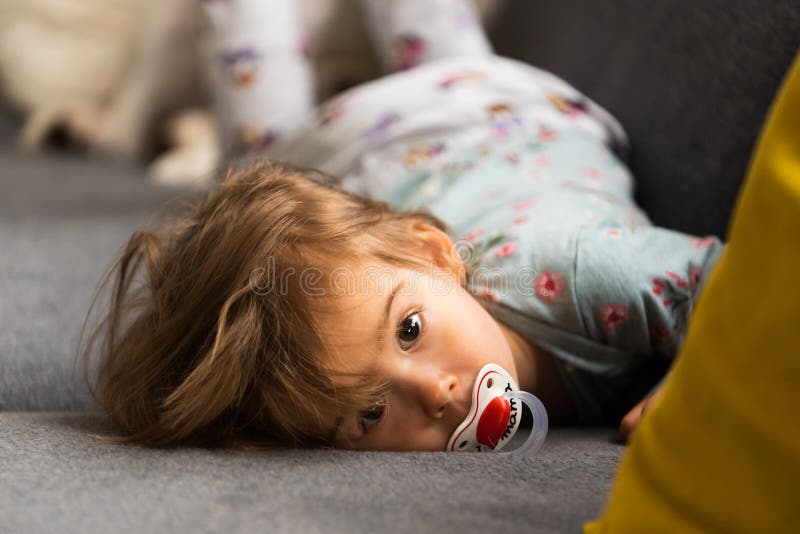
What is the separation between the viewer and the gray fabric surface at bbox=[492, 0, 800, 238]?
88cm

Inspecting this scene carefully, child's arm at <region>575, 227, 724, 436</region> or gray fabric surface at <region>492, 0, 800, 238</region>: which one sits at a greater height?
gray fabric surface at <region>492, 0, 800, 238</region>

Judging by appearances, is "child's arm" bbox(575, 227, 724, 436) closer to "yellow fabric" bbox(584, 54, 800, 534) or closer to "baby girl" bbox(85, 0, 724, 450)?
"baby girl" bbox(85, 0, 724, 450)

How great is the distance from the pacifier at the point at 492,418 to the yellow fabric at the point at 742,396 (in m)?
0.25

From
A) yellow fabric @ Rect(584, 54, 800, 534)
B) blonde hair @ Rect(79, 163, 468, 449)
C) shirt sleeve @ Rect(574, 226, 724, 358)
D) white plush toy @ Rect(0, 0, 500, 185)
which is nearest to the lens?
yellow fabric @ Rect(584, 54, 800, 534)

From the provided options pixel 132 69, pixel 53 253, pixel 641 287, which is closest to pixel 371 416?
pixel 641 287

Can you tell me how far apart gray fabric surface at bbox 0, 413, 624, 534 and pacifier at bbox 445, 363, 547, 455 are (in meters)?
0.04

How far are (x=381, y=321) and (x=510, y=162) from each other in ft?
1.48

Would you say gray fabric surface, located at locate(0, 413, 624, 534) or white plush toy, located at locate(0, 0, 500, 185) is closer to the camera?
gray fabric surface, located at locate(0, 413, 624, 534)

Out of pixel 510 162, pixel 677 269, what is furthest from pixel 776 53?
pixel 510 162

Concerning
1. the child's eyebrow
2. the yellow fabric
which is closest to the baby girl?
the child's eyebrow

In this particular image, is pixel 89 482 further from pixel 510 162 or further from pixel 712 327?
pixel 510 162

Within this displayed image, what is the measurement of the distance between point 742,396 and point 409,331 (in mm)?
331

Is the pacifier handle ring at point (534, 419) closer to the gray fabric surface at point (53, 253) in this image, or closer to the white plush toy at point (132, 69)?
the gray fabric surface at point (53, 253)

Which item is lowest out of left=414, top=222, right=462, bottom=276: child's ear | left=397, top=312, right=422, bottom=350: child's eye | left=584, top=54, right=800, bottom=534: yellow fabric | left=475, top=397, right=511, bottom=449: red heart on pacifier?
left=475, top=397, right=511, bottom=449: red heart on pacifier
